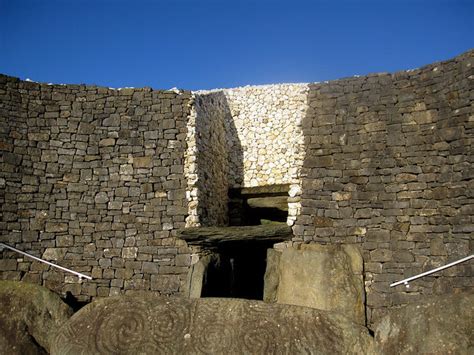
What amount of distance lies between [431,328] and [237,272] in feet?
18.5

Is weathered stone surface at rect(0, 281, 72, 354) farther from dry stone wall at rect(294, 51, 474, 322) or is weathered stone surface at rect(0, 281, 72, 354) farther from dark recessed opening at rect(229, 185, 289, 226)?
dark recessed opening at rect(229, 185, 289, 226)

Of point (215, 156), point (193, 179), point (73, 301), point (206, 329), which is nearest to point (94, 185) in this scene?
point (193, 179)

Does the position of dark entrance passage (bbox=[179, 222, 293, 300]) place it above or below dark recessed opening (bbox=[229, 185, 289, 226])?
below

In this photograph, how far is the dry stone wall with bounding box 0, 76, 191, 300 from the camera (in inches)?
368

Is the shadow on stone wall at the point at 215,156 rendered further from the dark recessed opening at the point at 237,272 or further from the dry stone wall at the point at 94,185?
the dark recessed opening at the point at 237,272

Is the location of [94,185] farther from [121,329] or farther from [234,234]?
[121,329]

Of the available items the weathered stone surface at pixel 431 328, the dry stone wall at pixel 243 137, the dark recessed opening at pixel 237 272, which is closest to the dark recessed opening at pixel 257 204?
the dry stone wall at pixel 243 137

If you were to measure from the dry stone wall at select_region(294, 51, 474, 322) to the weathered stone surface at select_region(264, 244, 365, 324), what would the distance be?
0.23 m

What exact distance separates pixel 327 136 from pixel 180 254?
3747 mm

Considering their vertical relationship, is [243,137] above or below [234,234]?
above

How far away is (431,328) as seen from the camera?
5.98m

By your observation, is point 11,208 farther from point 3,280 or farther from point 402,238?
point 402,238

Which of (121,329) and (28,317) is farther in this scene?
(28,317)

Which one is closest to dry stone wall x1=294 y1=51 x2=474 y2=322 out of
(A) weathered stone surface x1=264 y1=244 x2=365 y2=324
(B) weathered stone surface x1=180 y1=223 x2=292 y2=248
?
(A) weathered stone surface x1=264 y1=244 x2=365 y2=324
